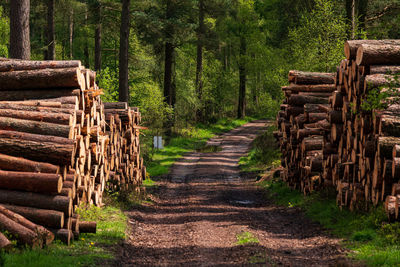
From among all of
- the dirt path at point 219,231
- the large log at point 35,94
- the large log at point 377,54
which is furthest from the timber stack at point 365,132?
the large log at point 35,94

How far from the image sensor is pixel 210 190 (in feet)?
67.7

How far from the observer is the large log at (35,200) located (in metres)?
9.88

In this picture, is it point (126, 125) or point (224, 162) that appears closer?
point (126, 125)

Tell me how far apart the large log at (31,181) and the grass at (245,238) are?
12.7ft

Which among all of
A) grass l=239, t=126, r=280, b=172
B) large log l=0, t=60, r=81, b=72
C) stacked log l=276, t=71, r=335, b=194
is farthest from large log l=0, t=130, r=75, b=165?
grass l=239, t=126, r=280, b=172

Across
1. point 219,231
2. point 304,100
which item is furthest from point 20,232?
point 304,100

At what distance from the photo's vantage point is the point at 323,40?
85.1 feet

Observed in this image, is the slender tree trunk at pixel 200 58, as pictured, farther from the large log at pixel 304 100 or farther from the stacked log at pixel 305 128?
the large log at pixel 304 100

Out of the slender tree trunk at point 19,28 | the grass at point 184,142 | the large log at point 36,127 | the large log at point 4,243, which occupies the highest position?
the slender tree trunk at point 19,28

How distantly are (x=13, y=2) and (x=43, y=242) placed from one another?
986cm

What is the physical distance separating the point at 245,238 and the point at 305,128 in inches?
307

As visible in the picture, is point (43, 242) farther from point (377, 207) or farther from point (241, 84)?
point (241, 84)

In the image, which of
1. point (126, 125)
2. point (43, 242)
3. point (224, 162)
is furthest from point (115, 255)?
point (224, 162)

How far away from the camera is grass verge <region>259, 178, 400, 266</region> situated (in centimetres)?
936
